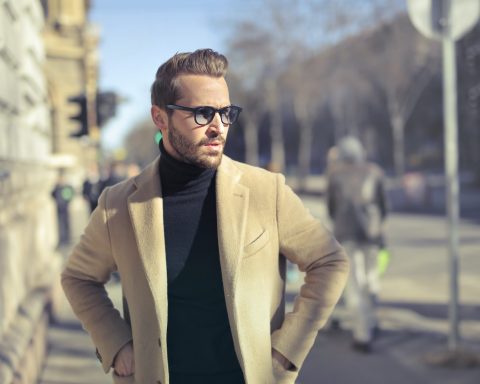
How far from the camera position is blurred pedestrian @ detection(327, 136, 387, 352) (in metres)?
5.59

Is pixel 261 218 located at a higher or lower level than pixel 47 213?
higher

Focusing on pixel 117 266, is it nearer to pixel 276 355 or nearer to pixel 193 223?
pixel 193 223

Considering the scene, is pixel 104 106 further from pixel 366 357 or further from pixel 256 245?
pixel 256 245

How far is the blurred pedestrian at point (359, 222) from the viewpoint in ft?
18.3

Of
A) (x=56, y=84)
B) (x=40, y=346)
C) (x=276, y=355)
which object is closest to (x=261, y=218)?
(x=276, y=355)

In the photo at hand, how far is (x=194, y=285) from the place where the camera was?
2061mm

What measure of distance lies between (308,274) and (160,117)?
73cm

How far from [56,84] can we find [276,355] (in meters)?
25.0

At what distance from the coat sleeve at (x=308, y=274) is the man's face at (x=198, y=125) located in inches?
11.5

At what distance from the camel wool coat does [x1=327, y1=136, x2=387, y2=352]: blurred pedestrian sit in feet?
11.5

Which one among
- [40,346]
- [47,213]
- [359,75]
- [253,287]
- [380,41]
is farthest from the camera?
[359,75]

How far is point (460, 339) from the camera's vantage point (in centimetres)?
546

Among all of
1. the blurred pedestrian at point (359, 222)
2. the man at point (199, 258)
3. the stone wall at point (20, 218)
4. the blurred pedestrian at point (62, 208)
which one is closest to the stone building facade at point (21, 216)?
the stone wall at point (20, 218)

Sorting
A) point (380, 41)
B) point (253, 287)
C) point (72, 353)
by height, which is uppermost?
point (380, 41)
